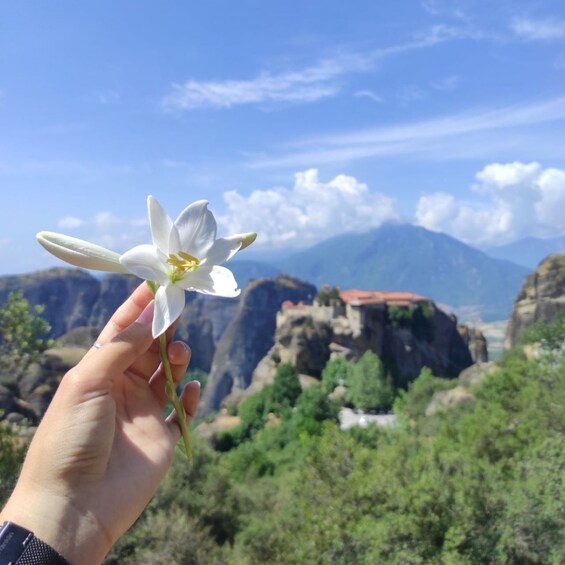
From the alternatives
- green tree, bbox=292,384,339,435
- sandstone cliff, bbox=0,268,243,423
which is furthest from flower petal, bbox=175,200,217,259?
sandstone cliff, bbox=0,268,243,423

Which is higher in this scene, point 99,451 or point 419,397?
point 99,451

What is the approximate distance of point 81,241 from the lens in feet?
6.70

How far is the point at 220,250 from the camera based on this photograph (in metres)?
2.13

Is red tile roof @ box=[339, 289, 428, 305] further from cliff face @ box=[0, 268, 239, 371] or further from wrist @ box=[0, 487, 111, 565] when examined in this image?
wrist @ box=[0, 487, 111, 565]

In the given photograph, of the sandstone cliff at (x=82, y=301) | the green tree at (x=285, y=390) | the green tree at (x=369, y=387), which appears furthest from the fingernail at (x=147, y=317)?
the sandstone cliff at (x=82, y=301)

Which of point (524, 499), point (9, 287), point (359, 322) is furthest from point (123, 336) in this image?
point (9, 287)

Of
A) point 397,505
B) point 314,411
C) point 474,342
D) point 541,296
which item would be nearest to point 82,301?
point 474,342

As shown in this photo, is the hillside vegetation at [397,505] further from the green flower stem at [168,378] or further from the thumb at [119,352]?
the thumb at [119,352]

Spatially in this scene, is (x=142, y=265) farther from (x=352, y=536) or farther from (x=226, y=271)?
(x=352, y=536)

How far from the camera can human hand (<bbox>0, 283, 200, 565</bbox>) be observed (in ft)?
6.18

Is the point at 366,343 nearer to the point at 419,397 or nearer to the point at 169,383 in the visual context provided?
the point at 419,397

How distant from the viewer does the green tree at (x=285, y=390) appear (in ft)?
131

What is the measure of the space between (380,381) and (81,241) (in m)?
40.6

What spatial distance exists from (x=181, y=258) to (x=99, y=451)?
0.77 metres
